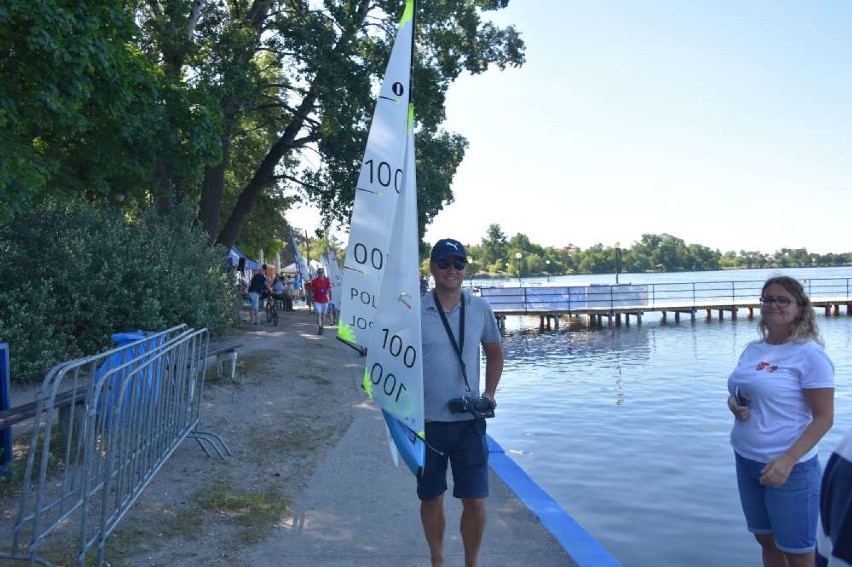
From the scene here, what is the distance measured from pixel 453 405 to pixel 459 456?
320 millimetres

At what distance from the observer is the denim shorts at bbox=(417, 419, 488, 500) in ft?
14.3

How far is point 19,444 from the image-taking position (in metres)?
7.35

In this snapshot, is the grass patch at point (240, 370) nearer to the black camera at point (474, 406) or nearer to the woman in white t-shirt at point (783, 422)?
the black camera at point (474, 406)

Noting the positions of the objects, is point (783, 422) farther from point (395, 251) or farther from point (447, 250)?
point (395, 251)

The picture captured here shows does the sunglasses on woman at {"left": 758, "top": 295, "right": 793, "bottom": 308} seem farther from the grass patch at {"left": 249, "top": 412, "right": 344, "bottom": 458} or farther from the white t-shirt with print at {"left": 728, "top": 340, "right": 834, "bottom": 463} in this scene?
the grass patch at {"left": 249, "top": 412, "right": 344, "bottom": 458}

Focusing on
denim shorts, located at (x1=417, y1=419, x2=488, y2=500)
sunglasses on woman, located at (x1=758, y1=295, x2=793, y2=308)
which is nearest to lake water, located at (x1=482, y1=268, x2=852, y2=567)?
sunglasses on woman, located at (x1=758, y1=295, x2=793, y2=308)

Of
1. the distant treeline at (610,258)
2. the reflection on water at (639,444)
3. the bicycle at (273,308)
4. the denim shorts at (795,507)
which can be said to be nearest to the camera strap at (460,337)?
the denim shorts at (795,507)

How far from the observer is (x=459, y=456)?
14.3 ft

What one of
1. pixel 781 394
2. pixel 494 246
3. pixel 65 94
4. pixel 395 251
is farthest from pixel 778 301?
pixel 494 246

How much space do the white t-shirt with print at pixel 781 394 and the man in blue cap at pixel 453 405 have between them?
1388 mm

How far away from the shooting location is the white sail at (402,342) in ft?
13.7

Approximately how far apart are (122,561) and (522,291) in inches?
1332

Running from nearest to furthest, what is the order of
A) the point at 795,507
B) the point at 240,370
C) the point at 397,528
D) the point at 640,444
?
the point at 795,507, the point at 397,528, the point at 640,444, the point at 240,370

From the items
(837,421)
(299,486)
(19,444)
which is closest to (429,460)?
(299,486)
